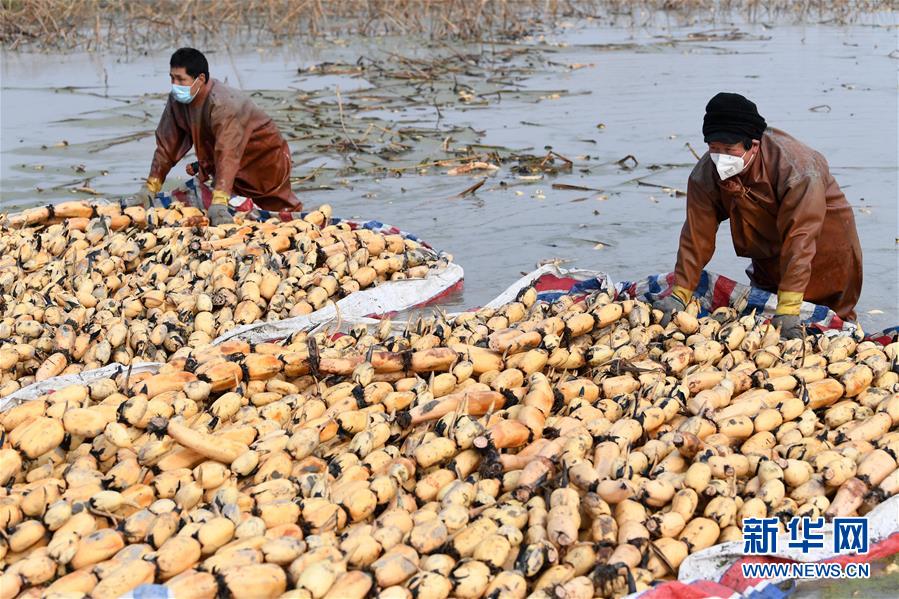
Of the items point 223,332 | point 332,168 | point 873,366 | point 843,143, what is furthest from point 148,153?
point 873,366

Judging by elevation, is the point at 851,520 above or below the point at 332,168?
below

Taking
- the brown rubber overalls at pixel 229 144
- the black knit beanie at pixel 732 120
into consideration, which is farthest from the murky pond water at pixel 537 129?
the black knit beanie at pixel 732 120

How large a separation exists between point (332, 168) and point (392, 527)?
5.44 metres

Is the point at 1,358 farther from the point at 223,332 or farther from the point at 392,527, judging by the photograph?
the point at 392,527

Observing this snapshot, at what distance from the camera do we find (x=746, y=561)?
8.30 feet

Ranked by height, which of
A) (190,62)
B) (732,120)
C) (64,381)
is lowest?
(64,381)

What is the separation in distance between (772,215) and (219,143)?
2.93 m

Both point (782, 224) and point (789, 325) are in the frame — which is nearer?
point (789, 325)

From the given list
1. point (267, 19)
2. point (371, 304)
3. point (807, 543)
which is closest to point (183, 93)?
point (371, 304)

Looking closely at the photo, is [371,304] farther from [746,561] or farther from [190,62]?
[746,561]

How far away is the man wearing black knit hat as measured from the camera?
149 inches

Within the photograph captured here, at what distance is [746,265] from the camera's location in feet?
17.4

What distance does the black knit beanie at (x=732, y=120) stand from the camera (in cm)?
367

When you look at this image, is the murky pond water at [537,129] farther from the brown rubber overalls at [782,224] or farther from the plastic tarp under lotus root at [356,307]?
the brown rubber overalls at [782,224]
